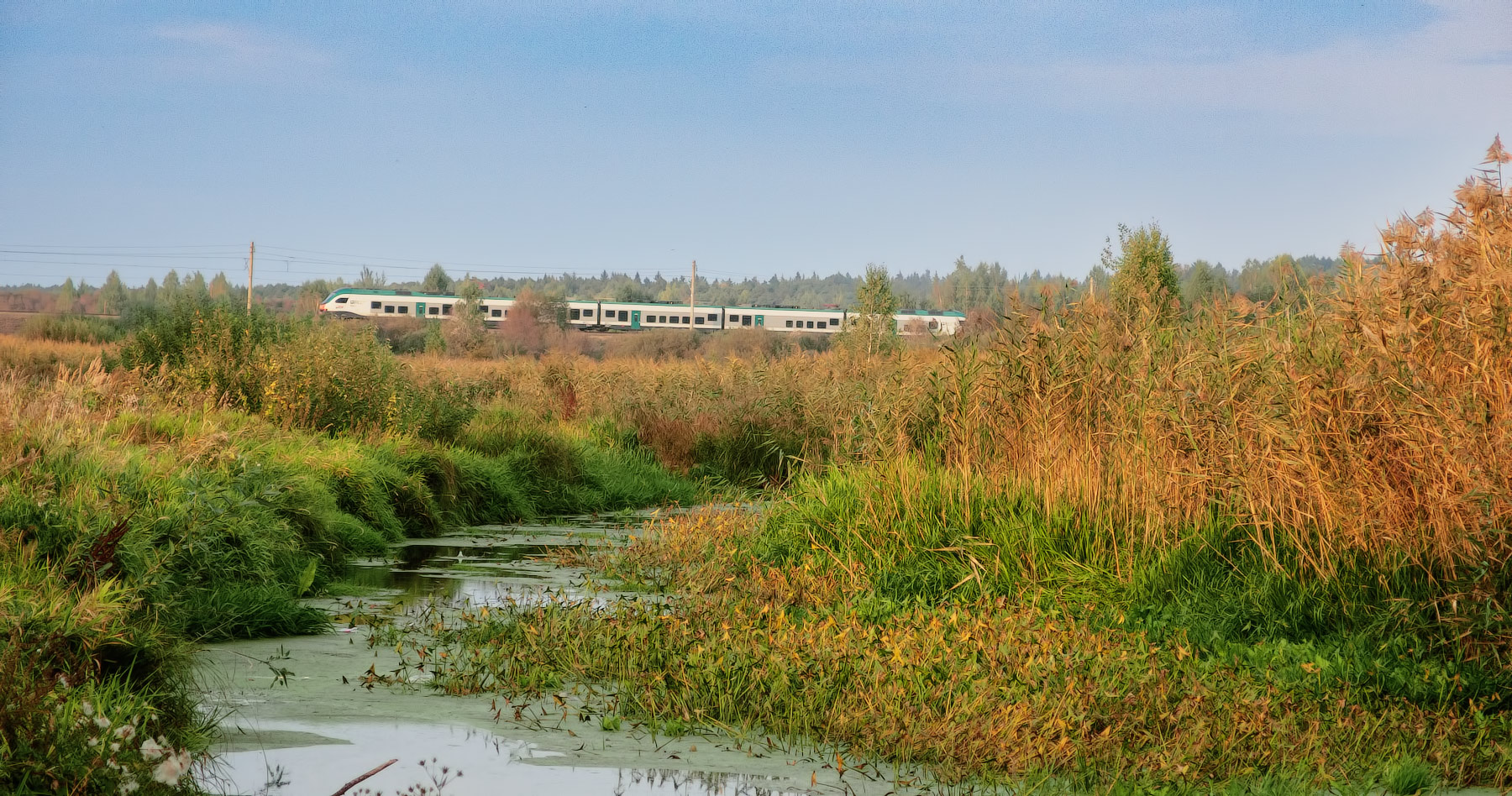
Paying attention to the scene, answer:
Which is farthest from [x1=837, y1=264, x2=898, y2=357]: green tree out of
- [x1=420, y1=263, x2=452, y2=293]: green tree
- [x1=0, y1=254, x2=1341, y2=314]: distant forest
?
[x1=420, y1=263, x2=452, y2=293]: green tree

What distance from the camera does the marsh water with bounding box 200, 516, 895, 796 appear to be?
4188 millimetres

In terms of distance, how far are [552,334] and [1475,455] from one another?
50916 mm

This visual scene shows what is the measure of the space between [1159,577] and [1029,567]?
0.82 metres

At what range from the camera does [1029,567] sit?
7.31 meters

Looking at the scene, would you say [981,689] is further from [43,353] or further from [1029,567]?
[43,353]

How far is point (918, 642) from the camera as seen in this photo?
5766mm

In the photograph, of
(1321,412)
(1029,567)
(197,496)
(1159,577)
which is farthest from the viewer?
(1029,567)

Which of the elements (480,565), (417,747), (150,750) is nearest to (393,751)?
(417,747)

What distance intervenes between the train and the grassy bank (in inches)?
1788

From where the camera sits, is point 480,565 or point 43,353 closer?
point 480,565

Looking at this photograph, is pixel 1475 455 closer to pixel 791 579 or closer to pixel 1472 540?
pixel 1472 540

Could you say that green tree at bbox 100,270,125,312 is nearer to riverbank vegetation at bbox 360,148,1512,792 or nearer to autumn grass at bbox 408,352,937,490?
autumn grass at bbox 408,352,937,490

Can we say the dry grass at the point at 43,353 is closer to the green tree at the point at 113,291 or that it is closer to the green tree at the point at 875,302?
the green tree at the point at 875,302

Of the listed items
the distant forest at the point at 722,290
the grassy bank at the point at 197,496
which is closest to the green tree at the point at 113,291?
the distant forest at the point at 722,290
